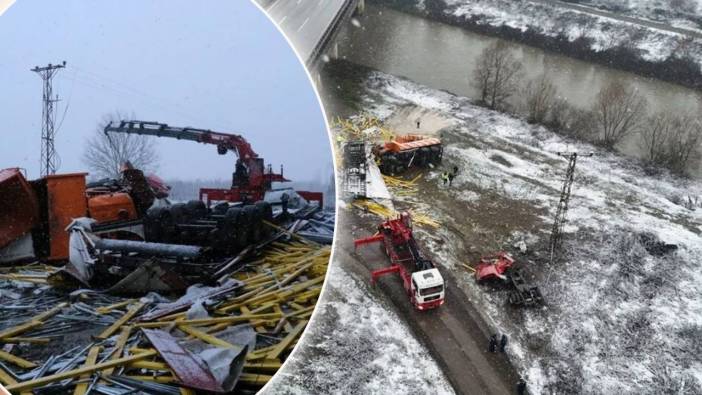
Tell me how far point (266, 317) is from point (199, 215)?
0.36 m

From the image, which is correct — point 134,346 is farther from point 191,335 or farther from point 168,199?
point 168,199

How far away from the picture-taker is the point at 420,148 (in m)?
15.5

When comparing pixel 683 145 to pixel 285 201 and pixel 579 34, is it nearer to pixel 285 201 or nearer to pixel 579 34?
pixel 579 34

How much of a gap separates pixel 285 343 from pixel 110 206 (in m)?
0.62

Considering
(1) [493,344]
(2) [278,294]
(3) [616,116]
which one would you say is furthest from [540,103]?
(2) [278,294]

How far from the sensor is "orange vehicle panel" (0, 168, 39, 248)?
58.0 inches

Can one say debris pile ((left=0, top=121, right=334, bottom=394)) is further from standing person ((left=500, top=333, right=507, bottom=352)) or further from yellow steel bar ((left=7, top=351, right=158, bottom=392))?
standing person ((left=500, top=333, right=507, bottom=352))

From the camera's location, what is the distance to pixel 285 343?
165cm

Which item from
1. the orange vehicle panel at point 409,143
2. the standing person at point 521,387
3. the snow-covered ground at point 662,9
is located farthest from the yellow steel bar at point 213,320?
the snow-covered ground at point 662,9

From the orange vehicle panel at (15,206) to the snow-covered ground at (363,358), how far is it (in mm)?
6350

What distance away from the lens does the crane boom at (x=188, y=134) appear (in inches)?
60.2

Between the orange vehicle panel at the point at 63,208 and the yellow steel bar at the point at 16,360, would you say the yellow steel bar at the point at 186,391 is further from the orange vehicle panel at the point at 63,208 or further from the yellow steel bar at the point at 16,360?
the orange vehicle panel at the point at 63,208

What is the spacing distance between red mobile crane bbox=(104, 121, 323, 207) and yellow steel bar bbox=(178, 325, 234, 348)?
35 centimetres

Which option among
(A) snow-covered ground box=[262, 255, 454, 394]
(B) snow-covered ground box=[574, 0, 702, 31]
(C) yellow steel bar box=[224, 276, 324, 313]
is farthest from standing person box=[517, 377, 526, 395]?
(B) snow-covered ground box=[574, 0, 702, 31]
